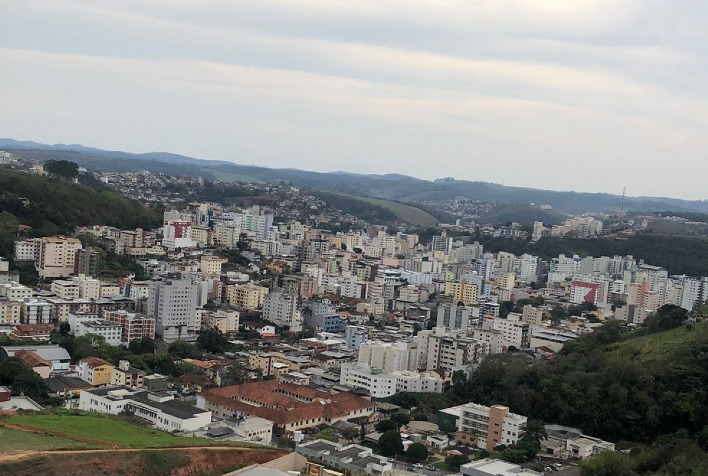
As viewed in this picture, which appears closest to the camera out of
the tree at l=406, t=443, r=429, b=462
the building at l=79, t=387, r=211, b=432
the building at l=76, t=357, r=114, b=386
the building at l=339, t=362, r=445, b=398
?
the building at l=79, t=387, r=211, b=432

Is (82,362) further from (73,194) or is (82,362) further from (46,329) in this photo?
(73,194)

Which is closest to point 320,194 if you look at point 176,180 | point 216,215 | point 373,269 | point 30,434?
point 176,180

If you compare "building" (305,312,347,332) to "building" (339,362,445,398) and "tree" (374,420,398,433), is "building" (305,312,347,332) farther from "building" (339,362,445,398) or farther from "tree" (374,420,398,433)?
"tree" (374,420,398,433)

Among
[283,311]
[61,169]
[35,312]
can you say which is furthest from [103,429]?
[61,169]

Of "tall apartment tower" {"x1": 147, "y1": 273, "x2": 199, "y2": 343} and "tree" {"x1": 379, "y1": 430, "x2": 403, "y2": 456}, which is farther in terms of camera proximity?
"tall apartment tower" {"x1": 147, "y1": 273, "x2": 199, "y2": 343}

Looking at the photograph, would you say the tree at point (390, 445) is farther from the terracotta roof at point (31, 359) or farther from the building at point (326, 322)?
the building at point (326, 322)

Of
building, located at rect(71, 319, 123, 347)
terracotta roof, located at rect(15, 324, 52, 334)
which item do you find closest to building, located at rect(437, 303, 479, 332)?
building, located at rect(71, 319, 123, 347)

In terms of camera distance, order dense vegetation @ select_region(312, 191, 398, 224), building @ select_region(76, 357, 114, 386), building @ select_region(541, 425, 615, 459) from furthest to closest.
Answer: dense vegetation @ select_region(312, 191, 398, 224) → building @ select_region(76, 357, 114, 386) → building @ select_region(541, 425, 615, 459)
